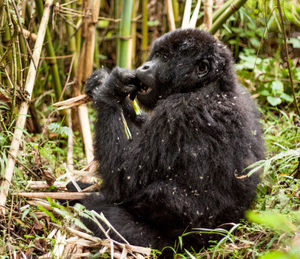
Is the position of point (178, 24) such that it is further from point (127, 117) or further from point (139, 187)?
point (139, 187)

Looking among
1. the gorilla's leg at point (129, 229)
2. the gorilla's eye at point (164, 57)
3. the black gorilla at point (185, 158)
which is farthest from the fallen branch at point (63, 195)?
the gorilla's eye at point (164, 57)

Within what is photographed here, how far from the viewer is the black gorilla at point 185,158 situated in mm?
2930

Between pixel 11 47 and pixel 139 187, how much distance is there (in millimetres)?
1467

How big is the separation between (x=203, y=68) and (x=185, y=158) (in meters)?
0.79

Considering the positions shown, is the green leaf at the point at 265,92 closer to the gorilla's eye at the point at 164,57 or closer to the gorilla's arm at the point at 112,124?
the gorilla's eye at the point at 164,57

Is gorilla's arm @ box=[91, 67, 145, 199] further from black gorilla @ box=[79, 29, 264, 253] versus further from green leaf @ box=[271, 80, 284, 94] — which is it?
green leaf @ box=[271, 80, 284, 94]

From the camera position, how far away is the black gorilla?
2.93 metres

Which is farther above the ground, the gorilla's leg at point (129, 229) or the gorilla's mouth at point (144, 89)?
the gorilla's mouth at point (144, 89)

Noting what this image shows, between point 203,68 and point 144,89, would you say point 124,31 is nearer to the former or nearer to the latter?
point 144,89

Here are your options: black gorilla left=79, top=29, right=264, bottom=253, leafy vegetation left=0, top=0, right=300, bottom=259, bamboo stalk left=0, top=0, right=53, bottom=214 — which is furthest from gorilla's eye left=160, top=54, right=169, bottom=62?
bamboo stalk left=0, top=0, right=53, bottom=214

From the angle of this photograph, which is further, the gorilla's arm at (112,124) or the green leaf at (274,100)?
the green leaf at (274,100)

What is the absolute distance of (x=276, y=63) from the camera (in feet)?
20.0

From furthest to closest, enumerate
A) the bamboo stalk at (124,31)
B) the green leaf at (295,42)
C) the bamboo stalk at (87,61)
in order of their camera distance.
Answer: the green leaf at (295,42), the bamboo stalk at (124,31), the bamboo stalk at (87,61)

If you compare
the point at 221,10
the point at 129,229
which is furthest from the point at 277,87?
the point at 129,229
